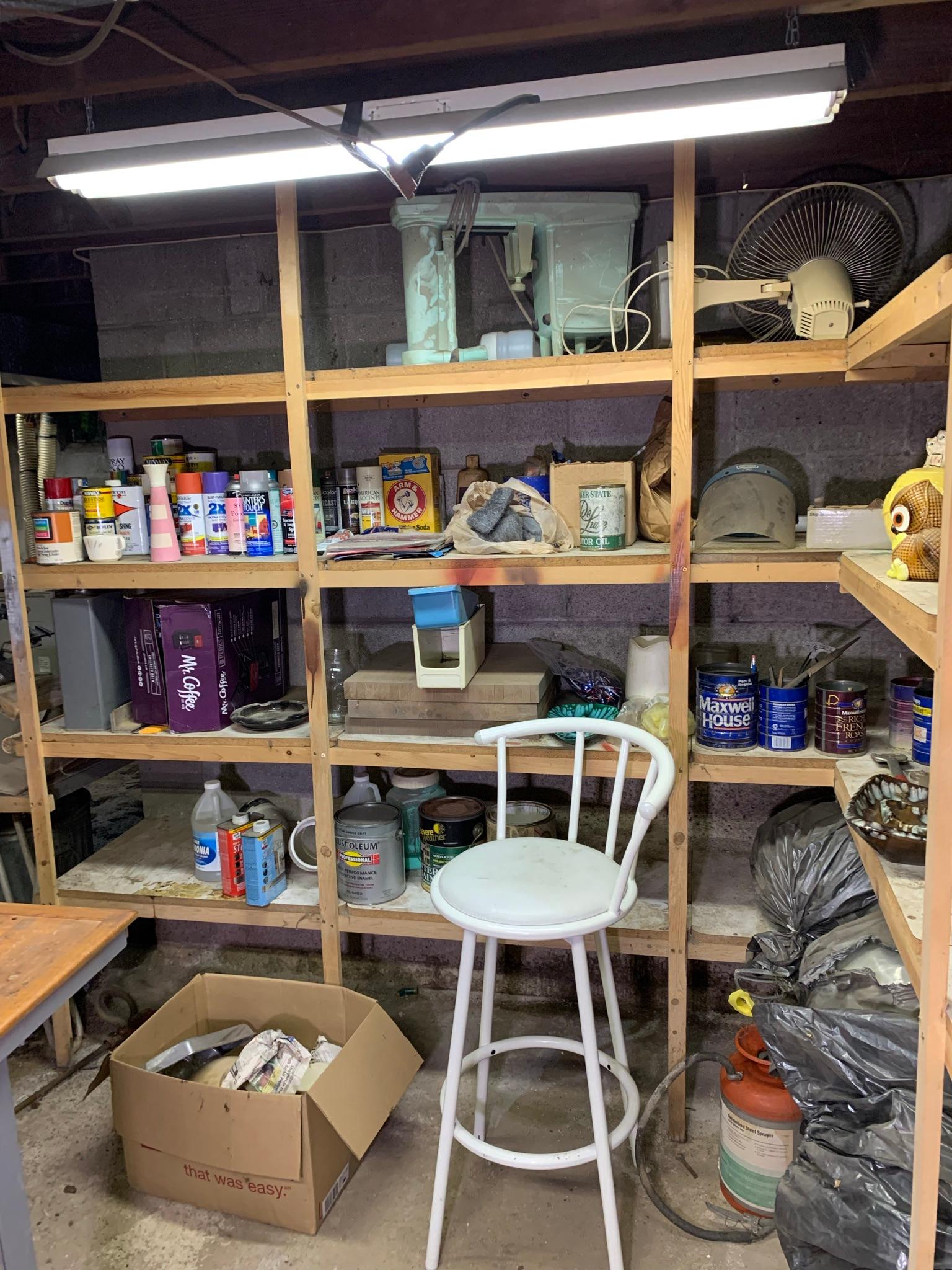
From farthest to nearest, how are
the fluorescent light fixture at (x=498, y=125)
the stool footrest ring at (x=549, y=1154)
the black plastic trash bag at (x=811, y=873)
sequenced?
the black plastic trash bag at (x=811, y=873), the stool footrest ring at (x=549, y=1154), the fluorescent light fixture at (x=498, y=125)

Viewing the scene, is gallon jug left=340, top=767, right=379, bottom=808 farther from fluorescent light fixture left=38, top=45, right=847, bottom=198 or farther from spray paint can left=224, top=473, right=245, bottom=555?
fluorescent light fixture left=38, top=45, right=847, bottom=198

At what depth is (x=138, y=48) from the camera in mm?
1561

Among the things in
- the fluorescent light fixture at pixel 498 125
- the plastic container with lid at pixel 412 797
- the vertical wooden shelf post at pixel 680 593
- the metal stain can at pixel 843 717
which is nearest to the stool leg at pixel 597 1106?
the vertical wooden shelf post at pixel 680 593

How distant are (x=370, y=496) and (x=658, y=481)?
0.72 metres

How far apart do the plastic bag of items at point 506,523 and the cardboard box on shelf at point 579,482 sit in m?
0.03

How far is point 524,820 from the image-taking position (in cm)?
229

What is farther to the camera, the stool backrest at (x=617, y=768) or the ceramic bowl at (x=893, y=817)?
the stool backrest at (x=617, y=768)

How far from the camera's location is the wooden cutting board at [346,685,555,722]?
209cm

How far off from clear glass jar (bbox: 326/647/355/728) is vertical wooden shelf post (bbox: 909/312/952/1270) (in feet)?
5.25

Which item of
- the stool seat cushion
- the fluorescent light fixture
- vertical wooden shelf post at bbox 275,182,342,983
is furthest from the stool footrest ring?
the fluorescent light fixture

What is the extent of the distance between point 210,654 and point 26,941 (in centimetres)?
88

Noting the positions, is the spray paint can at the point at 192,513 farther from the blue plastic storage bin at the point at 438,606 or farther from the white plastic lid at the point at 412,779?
the white plastic lid at the point at 412,779

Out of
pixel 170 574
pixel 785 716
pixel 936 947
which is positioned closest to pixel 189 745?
pixel 170 574

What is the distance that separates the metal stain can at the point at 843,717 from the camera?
1.88 metres
